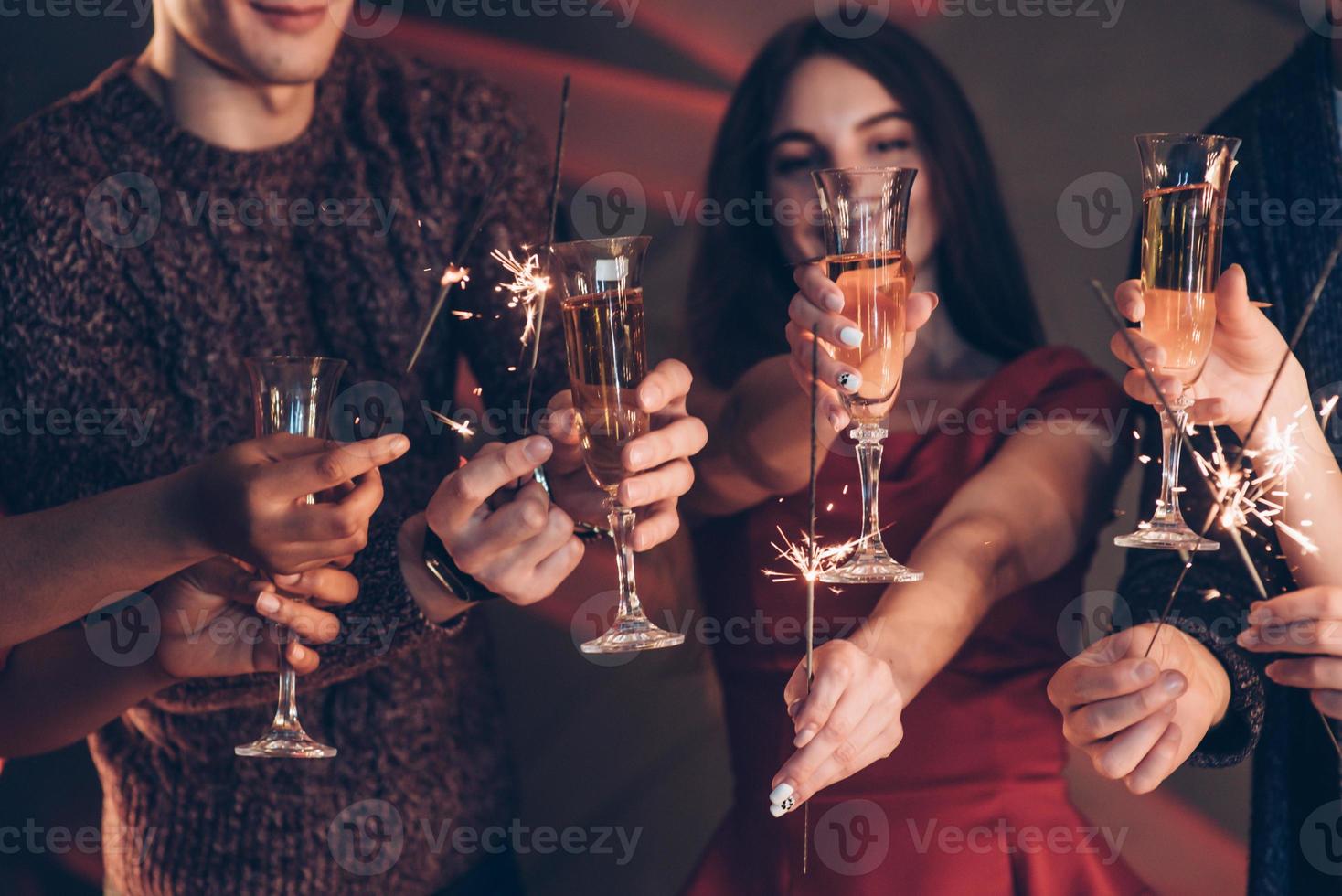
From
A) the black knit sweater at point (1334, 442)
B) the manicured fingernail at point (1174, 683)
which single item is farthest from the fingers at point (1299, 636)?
the black knit sweater at point (1334, 442)

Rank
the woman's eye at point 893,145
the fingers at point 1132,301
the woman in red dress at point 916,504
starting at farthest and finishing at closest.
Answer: the woman's eye at point 893,145 < the woman in red dress at point 916,504 < the fingers at point 1132,301

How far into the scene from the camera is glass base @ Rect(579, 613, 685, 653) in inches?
56.1

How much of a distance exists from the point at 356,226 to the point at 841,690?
1197 millimetres

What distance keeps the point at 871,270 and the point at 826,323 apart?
0.08 m

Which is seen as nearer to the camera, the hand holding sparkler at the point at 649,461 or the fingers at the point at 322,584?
the hand holding sparkler at the point at 649,461

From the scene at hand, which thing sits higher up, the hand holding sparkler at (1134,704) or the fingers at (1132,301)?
the fingers at (1132,301)

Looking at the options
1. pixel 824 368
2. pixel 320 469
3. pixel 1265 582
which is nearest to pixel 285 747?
pixel 320 469

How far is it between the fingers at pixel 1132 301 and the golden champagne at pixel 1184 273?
4cm

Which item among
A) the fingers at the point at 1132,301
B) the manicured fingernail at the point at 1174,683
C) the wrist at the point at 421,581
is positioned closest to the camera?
the manicured fingernail at the point at 1174,683

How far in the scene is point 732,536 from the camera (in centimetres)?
224

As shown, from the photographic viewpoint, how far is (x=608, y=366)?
1.46 m

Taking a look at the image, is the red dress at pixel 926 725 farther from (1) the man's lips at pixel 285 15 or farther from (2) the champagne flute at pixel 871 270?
(1) the man's lips at pixel 285 15

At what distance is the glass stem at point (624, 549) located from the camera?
59.5 inches

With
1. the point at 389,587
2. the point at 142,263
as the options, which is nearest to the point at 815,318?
the point at 389,587
